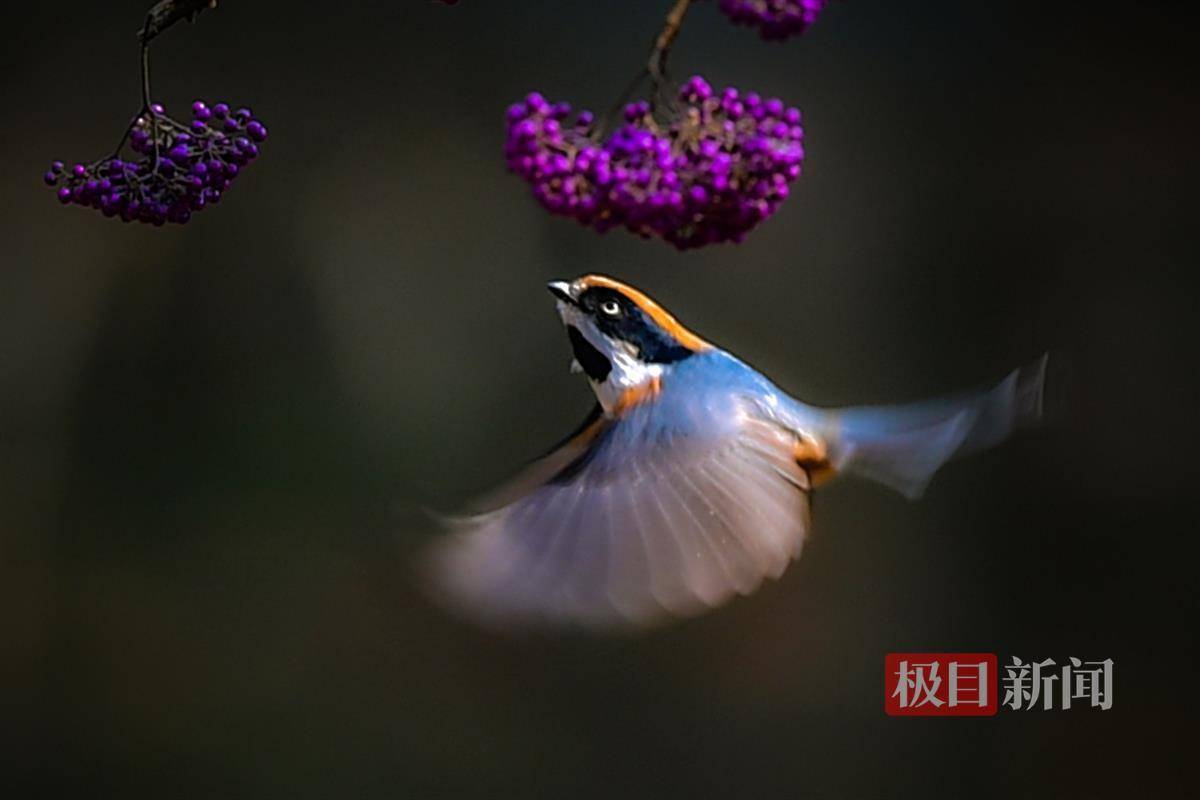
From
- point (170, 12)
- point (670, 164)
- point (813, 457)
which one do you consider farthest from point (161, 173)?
point (813, 457)

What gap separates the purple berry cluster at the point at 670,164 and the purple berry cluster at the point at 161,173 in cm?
18

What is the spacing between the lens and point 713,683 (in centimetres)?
230

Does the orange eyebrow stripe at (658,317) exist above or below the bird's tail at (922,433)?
above

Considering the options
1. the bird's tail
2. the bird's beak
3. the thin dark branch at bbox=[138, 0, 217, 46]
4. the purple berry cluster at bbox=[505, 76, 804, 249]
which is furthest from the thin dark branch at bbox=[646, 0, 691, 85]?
the bird's tail

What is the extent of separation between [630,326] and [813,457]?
20 cm

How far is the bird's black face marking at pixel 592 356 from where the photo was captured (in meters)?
1.22

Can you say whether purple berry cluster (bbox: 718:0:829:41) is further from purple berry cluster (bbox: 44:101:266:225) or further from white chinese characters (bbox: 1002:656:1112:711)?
white chinese characters (bbox: 1002:656:1112:711)

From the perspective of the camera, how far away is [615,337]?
1.23 m

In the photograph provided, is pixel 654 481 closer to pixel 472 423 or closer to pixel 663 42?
pixel 663 42

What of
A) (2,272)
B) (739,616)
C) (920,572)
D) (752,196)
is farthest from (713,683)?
(752,196)

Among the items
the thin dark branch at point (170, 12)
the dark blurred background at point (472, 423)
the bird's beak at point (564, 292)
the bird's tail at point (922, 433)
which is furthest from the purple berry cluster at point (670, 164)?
the dark blurred background at point (472, 423)

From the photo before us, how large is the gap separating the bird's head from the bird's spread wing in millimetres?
32

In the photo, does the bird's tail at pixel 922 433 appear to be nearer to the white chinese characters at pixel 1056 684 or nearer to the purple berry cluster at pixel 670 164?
the purple berry cluster at pixel 670 164

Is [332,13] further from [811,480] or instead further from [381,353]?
[811,480]
